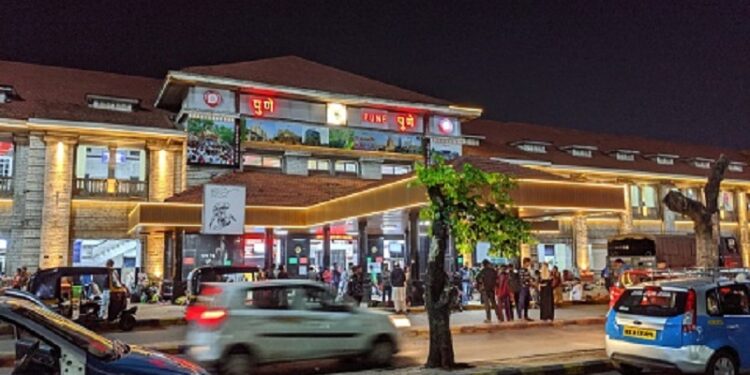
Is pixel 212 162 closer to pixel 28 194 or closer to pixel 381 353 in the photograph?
pixel 28 194

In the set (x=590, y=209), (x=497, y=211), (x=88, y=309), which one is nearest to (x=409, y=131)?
(x=590, y=209)

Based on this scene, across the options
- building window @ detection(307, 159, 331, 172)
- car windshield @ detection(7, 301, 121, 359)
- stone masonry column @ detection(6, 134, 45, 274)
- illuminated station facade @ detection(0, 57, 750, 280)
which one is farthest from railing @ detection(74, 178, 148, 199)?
car windshield @ detection(7, 301, 121, 359)

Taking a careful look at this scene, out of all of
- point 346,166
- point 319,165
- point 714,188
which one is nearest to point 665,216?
point 346,166

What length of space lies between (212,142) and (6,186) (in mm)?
8414

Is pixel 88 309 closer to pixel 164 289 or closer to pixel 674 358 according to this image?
pixel 164 289

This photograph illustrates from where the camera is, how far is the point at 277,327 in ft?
33.2

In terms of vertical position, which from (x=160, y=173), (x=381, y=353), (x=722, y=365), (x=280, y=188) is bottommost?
(x=381, y=353)

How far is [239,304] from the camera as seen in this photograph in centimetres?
1002

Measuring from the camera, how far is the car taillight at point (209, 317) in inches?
386

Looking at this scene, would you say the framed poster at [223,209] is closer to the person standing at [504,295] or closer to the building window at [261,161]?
the person standing at [504,295]

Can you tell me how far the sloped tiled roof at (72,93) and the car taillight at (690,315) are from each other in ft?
77.4

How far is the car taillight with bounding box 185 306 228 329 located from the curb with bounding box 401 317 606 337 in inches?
248

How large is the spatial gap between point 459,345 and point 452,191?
4675 mm

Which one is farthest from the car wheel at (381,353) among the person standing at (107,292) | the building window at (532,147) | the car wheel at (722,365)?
the building window at (532,147)
